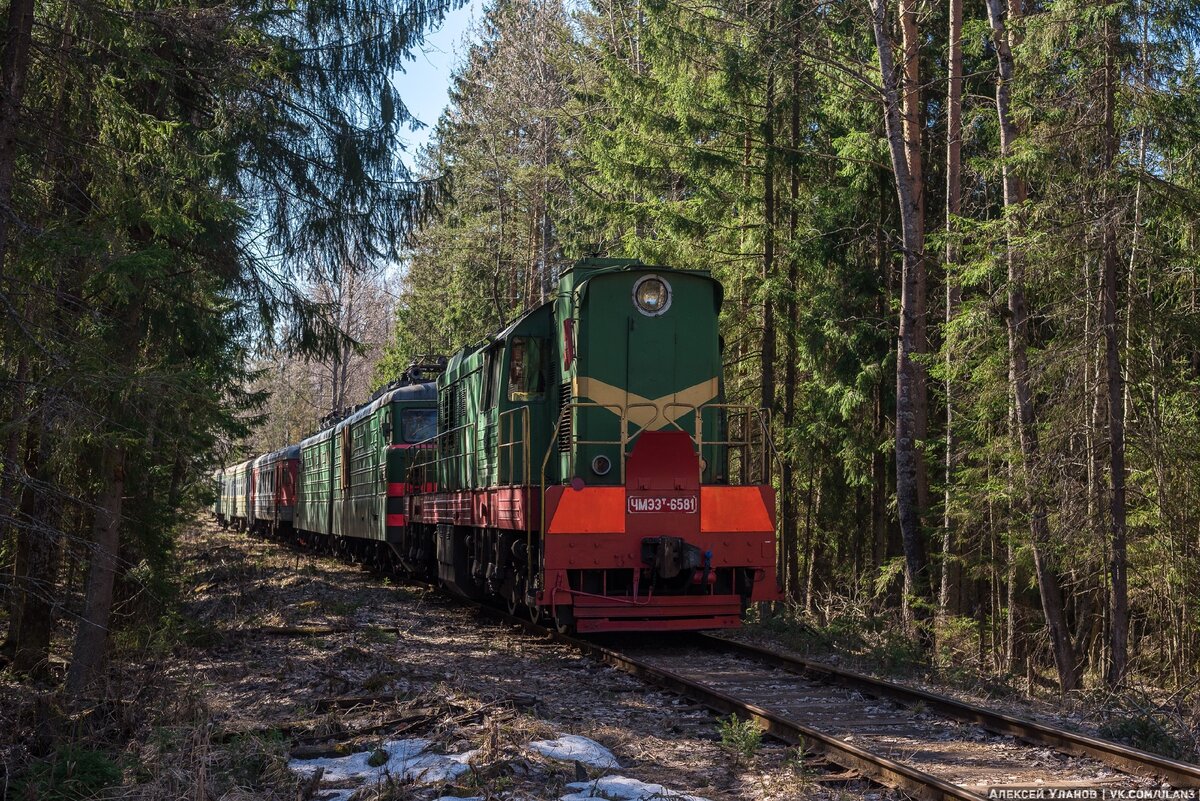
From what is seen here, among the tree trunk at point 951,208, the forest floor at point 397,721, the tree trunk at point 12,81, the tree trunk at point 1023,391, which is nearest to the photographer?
the forest floor at point 397,721

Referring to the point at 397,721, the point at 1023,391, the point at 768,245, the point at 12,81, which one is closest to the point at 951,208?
the point at 1023,391

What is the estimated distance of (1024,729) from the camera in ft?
22.0

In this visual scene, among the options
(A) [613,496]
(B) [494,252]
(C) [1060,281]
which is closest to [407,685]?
(A) [613,496]

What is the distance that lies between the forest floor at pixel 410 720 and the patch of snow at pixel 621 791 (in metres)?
0.06

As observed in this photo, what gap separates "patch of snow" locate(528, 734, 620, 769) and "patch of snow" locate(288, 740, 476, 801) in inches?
18.3

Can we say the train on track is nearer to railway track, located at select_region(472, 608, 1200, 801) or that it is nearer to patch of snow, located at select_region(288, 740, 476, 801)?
railway track, located at select_region(472, 608, 1200, 801)

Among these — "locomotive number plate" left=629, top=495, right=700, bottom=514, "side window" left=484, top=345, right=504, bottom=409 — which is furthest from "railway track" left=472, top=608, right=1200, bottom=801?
A: "side window" left=484, top=345, right=504, bottom=409

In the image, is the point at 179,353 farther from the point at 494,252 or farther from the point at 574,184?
the point at 494,252

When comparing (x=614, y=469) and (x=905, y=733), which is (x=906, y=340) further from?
(x=905, y=733)

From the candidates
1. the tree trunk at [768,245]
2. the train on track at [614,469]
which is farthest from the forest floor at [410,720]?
the tree trunk at [768,245]

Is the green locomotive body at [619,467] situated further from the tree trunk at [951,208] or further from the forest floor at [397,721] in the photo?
the tree trunk at [951,208]

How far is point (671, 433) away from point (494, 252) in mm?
25509

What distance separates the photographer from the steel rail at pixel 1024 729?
5652 mm

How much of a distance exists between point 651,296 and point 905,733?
556 cm
